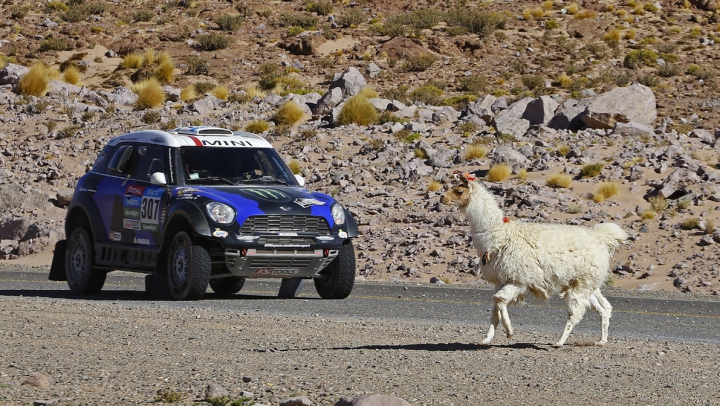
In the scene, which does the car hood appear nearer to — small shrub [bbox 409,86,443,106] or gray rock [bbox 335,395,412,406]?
gray rock [bbox 335,395,412,406]

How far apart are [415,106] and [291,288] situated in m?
24.8

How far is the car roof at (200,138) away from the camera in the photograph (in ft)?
51.1

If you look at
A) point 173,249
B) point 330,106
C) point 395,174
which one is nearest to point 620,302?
point 173,249

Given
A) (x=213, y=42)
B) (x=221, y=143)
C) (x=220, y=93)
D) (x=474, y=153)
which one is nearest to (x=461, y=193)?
(x=221, y=143)

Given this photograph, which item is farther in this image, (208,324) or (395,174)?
(395,174)

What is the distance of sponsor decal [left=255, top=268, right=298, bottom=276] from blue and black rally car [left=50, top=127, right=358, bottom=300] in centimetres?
2

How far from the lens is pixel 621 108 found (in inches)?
1417

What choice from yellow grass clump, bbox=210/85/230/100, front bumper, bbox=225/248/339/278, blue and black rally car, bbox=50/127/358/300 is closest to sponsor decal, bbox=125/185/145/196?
Result: blue and black rally car, bbox=50/127/358/300

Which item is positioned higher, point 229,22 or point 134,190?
point 229,22

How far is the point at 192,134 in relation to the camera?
15.8m

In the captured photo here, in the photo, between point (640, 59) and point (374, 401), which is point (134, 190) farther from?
point (640, 59)

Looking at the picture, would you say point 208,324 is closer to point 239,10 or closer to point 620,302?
point 620,302

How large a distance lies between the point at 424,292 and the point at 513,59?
3677cm

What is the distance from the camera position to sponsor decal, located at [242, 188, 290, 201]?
1472 cm
